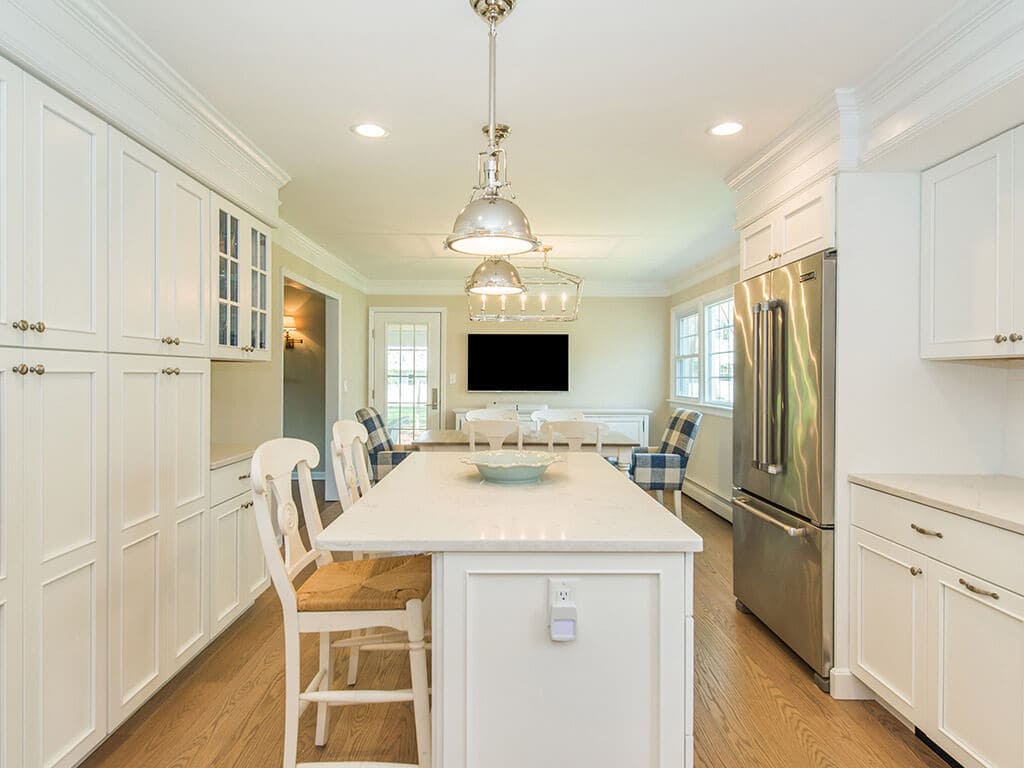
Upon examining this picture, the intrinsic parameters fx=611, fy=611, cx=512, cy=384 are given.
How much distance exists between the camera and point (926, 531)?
201 cm

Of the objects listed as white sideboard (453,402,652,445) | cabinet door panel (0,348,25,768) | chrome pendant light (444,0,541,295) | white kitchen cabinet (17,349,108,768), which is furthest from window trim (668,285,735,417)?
cabinet door panel (0,348,25,768)

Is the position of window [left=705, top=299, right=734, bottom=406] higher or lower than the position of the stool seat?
higher

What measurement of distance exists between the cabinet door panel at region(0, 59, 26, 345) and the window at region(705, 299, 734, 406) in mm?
4806

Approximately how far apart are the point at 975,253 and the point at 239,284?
3.11m

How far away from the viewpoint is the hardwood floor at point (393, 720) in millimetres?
2016

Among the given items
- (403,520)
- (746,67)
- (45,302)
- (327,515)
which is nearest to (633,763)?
(403,520)

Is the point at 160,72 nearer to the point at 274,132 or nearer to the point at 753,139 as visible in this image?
the point at 274,132

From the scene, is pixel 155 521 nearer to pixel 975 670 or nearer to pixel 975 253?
pixel 975 670

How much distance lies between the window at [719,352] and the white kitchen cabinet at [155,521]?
13.6 ft

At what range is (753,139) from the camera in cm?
282

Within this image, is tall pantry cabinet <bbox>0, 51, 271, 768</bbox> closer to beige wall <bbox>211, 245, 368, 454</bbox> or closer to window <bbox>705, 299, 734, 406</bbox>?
beige wall <bbox>211, 245, 368, 454</bbox>

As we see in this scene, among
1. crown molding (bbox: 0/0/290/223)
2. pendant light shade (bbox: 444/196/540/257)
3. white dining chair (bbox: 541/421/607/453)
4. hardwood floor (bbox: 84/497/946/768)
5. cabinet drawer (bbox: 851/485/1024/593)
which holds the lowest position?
hardwood floor (bbox: 84/497/946/768)

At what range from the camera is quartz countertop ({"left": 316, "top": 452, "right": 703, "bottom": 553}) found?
147cm

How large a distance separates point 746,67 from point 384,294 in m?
5.34
